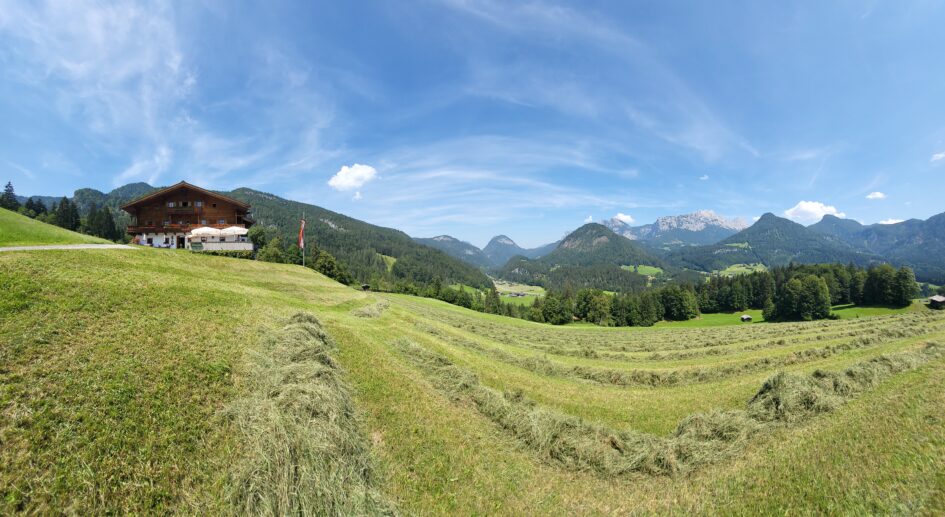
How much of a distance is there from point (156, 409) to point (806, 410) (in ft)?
59.1

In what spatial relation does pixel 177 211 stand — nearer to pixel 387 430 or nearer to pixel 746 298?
pixel 387 430

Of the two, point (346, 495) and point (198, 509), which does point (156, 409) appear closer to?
point (198, 509)

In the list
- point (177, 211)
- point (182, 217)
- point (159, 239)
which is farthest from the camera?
point (182, 217)

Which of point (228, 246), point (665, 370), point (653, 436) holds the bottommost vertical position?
point (665, 370)

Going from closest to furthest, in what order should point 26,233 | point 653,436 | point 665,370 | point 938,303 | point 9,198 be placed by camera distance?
point 653,436, point 665,370, point 26,233, point 938,303, point 9,198

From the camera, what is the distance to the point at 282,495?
6316mm

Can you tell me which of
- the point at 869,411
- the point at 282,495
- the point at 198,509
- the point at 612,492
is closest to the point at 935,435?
the point at 869,411

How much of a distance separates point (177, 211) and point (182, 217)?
1.09 metres

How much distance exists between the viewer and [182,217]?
52.6 metres

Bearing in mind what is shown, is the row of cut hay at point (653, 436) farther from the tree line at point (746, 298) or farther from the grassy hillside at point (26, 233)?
the tree line at point (746, 298)

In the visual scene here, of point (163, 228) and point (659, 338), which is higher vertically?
point (163, 228)

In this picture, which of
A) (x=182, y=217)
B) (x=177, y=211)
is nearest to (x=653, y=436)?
(x=182, y=217)

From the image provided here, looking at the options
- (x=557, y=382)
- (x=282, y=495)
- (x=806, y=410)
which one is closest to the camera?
(x=282, y=495)

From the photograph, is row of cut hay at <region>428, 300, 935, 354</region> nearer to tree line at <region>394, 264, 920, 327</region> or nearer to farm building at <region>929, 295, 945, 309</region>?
farm building at <region>929, 295, 945, 309</region>
